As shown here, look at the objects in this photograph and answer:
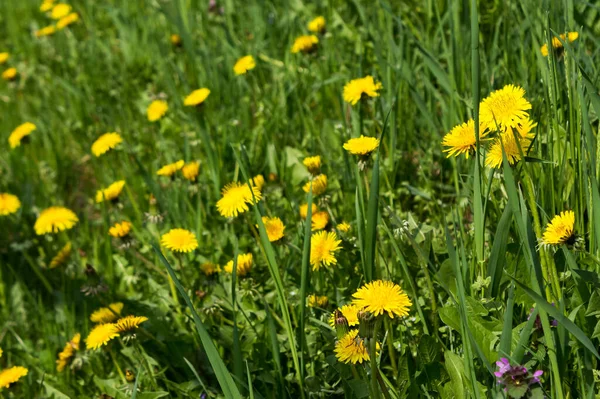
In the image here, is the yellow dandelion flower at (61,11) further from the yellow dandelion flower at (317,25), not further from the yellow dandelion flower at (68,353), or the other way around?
the yellow dandelion flower at (68,353)

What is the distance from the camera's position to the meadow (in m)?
1.30

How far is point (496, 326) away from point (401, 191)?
823 millimetres

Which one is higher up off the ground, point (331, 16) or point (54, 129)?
point (331, 16)

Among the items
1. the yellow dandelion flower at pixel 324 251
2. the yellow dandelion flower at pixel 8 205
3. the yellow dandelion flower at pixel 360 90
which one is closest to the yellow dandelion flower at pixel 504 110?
the yellow dandelion flower at pixel 324 251


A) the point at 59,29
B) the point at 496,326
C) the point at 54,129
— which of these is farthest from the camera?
the point at 59,29

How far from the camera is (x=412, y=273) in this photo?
1705mm

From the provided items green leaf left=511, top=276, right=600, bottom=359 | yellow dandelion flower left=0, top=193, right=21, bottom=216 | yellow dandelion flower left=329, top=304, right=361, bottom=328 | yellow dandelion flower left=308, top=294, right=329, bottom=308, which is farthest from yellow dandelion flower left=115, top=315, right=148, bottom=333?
yellow dandelion flower left=0, top=193, right=21, bottom=216

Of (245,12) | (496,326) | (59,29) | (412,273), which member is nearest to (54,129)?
(59,29)

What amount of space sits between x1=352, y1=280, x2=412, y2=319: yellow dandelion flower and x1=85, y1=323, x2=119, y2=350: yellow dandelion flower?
2.16 feet

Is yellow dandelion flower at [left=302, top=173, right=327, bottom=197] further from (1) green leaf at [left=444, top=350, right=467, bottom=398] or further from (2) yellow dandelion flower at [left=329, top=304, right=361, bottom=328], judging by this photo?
(1) green leaf at [left=444, top=350, right=467, bottom=398]

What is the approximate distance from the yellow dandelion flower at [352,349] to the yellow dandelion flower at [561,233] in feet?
1.23

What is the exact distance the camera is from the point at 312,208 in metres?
1.83

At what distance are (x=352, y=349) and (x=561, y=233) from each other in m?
0.42

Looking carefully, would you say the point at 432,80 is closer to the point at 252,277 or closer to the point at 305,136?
the point at 305,136
